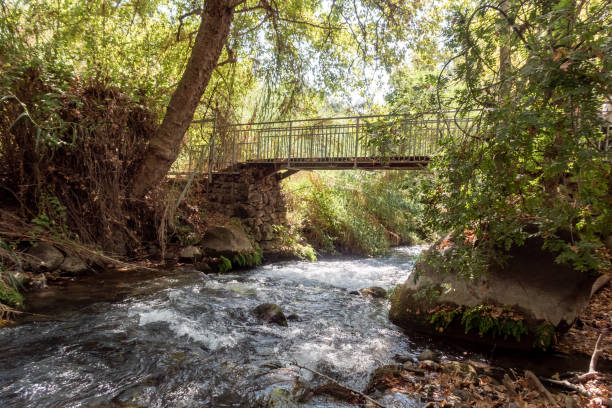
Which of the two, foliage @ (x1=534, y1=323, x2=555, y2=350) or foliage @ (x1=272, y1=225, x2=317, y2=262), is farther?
foliage @ (x1=272, y1=225, x2=317, y2=262)

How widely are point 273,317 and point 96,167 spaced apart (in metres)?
4.37

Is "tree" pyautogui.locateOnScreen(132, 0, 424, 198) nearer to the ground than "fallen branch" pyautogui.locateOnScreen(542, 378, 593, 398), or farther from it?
farther from it

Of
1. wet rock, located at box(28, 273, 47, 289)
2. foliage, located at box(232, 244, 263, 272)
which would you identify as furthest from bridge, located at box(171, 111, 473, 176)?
wet rock, located at box(28, 273, 47, 289)

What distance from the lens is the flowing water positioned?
9.21 ft

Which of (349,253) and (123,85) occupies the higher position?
(123,85)

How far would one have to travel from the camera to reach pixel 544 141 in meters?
2.48

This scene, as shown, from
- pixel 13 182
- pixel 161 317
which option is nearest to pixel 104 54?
pixel 13 182

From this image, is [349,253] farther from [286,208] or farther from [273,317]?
[273,317]

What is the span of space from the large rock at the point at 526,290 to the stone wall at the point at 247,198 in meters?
6.56

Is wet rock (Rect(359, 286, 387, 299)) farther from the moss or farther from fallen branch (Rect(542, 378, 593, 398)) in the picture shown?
the moss

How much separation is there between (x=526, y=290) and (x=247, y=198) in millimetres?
7941

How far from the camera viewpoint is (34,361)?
3117mm

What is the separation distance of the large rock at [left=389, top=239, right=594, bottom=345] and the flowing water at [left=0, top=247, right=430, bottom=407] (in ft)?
2.62

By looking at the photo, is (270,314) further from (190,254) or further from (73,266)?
(190,254)
